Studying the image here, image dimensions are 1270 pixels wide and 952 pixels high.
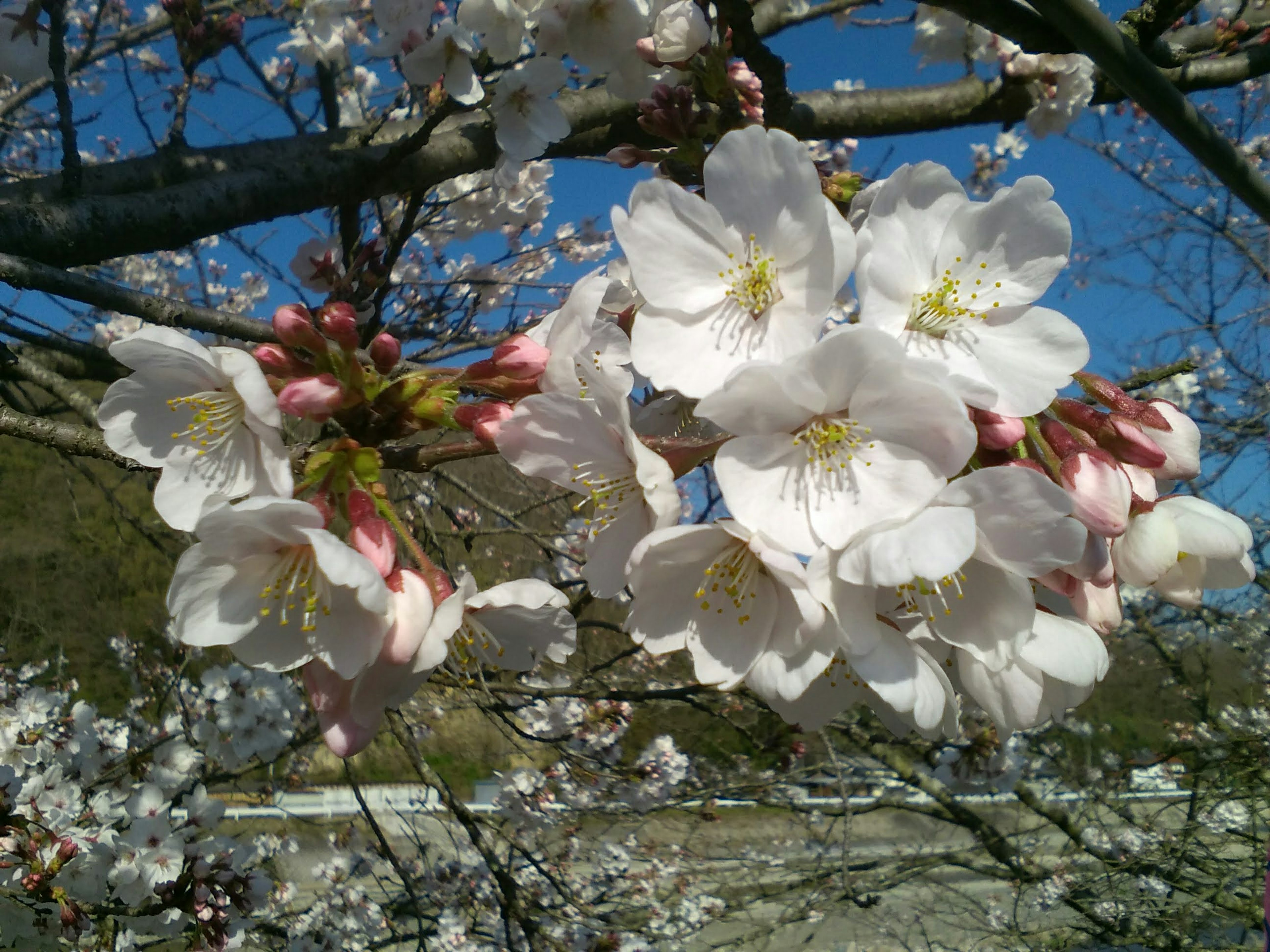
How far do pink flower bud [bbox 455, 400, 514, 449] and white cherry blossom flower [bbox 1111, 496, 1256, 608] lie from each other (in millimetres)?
666

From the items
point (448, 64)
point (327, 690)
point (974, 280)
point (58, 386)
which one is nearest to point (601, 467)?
point (327, 690)

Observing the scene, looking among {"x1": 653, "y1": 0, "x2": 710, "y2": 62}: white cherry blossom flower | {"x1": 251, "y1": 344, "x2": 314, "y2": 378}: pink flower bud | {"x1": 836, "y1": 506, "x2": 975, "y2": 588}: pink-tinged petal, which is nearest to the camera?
{"x1": 836, "y1": 506, "x2": 975, "y2": 588}: pink-tinged petal

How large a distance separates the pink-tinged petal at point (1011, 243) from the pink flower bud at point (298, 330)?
687 mm

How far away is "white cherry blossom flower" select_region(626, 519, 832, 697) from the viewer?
760 mm

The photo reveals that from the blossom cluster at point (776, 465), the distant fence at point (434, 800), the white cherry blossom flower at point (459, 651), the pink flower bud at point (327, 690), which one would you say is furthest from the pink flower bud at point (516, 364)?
the distant fence at point (434, 800)

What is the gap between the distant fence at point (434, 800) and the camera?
4496 mm

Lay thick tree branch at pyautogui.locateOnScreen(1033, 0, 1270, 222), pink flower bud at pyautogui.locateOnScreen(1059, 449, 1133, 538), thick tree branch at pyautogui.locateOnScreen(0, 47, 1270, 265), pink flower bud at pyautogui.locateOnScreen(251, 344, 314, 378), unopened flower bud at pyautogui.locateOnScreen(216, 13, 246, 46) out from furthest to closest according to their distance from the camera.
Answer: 1. unopened flower bud at pyautogui.locateOnScreen(216, 13, 246, 46)
2. thick tree branch at pyautogui.locateOnScreen(0, 47, 1270, 265)
3. thick tree branch at pyautogui.locateOnScreen(1033, 0, 1270, 222)
4. pink flower bud at pyautogui.locateOnScreen(251, 344, 314, 378)
5. pink flower bud at pyautogui.locateOnScreen(1059, 449, 1133, 538)

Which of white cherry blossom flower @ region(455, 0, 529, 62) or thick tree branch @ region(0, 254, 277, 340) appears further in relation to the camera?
white cherry blossom flower @ region(455, 0, 529, 62)

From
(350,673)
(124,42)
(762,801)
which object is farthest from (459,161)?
(762,801)

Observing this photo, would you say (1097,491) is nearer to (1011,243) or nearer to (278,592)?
(1011,243)

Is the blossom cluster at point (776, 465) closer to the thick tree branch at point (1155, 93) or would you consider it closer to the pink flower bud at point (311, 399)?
the pink flower bud at point (311, 399)

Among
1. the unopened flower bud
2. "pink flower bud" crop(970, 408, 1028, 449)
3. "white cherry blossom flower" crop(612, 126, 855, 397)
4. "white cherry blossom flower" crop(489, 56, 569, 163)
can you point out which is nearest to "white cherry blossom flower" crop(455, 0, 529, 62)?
"white cherry blossom flower" crop(489, 56, 569, 163)

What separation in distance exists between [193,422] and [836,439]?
76 centimetres

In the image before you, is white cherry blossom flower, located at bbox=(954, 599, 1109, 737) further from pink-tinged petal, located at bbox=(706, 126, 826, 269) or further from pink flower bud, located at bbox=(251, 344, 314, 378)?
pink flower bud, located at bbox=(251, 344, 314, 378)
